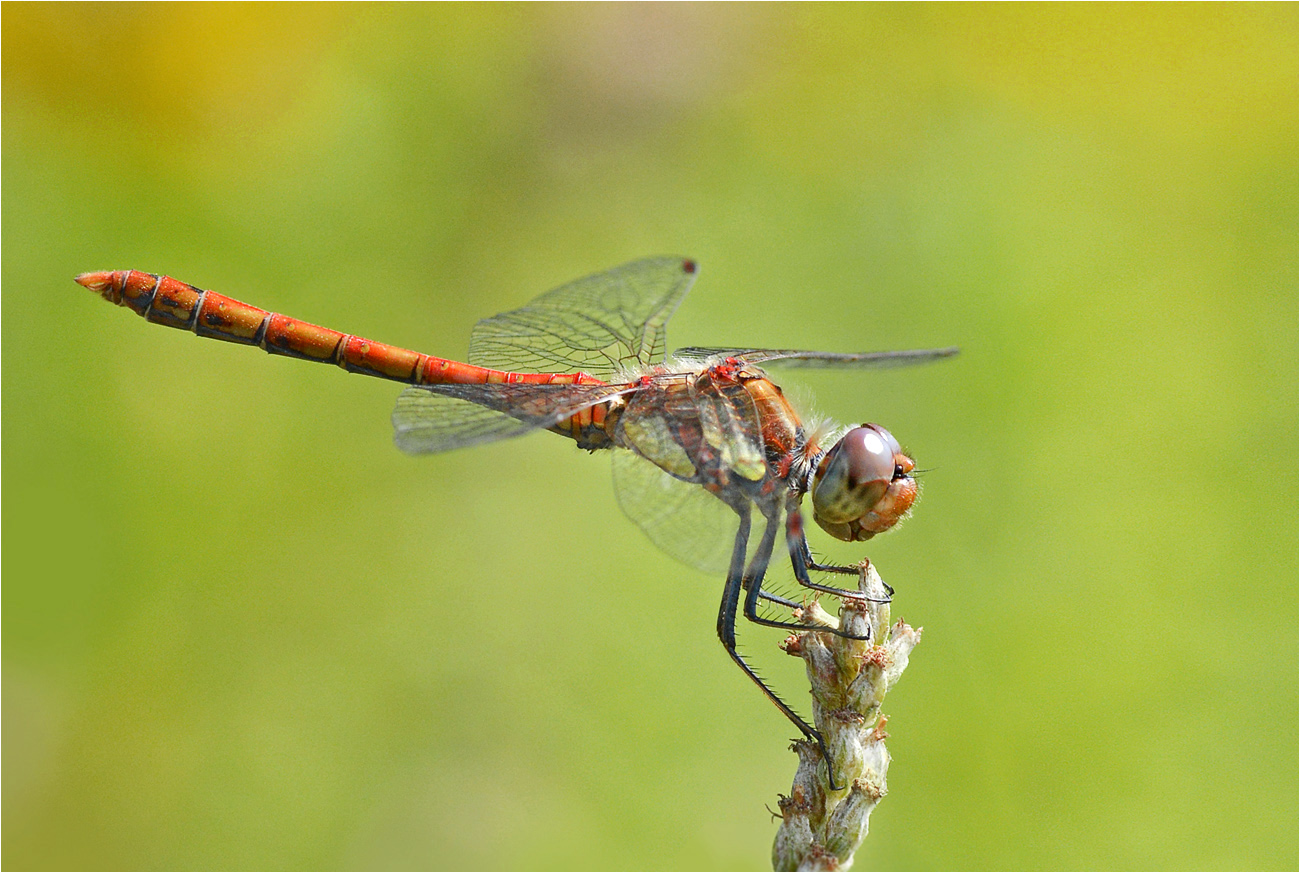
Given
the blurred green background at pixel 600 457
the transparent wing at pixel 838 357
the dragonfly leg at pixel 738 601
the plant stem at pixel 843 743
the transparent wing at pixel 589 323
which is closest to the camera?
the plant stem at pixel 843 743

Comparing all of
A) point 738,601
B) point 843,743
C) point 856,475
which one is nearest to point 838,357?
point 856,475


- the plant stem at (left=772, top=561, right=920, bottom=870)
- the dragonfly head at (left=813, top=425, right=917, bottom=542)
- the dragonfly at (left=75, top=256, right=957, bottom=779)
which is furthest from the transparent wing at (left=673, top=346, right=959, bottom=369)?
the plant stem at (left=772, top=561, right=920, bottom=870)

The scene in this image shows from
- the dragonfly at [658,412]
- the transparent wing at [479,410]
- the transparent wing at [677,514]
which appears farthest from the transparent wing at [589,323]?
the transparent wing at [677,514]

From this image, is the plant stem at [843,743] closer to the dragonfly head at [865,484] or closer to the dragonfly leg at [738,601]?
the dragonfly leg at [738,601]

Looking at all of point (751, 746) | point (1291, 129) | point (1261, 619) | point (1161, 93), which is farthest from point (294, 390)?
point (1291, 129)

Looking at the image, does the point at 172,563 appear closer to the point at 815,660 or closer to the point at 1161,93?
the point at 815,660

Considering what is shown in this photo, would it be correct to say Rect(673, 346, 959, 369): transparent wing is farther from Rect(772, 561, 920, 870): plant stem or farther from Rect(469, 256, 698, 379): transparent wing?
Rect(772, 561, 920, 870): plant stem
